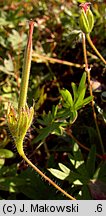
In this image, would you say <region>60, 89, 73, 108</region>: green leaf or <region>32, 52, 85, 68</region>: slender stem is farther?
<region>32, 52, 85, 68</region>: slender stem

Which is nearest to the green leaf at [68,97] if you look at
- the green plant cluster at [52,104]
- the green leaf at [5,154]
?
the green plant cluster at [52,104]

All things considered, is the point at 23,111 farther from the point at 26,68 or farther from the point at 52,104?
the point at 52,104

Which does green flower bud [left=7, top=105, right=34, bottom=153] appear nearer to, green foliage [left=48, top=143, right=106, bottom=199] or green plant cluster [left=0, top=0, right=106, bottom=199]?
green plant cluster [left=0, top=0, right=106, bottom=199]

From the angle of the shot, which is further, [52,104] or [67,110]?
[52,104]

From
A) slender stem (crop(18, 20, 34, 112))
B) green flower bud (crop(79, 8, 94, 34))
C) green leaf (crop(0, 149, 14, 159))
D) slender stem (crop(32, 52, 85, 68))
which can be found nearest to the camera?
slender stem (crop(18, 20, 34, 112))

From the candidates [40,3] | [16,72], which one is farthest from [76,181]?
[40,3]

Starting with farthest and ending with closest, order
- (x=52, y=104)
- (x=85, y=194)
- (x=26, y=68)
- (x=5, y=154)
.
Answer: (x=52, y=104)
(x=5, y=154)
(x=85, y=194)
(x=26, y=68)

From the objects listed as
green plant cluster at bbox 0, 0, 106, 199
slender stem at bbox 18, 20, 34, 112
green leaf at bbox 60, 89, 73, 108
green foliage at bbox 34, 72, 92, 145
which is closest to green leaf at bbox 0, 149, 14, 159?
green plant cluster at bbox 0, 0, 106, 199

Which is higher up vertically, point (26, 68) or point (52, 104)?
point (26, 68)

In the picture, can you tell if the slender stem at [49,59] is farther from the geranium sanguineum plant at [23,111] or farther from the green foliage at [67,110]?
the geranium sanguineum plant at [23,111]

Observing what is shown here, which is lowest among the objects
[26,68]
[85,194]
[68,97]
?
[85,194]

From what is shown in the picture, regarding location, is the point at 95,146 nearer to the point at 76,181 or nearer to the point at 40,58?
the point at 76,181

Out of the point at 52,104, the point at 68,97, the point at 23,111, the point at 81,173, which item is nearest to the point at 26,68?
the point at 23,111
